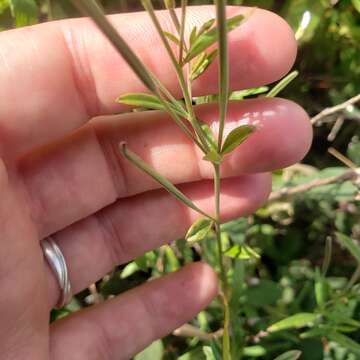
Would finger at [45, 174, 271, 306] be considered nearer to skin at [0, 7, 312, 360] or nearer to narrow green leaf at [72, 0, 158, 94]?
skin at [0, 7, 312, 360]

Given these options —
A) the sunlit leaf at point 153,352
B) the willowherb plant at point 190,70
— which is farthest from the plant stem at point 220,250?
the sunlit leaf at point 153,352

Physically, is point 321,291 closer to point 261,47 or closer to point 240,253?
point 240,253

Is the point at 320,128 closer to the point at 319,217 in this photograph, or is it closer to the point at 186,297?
the point at 319,217

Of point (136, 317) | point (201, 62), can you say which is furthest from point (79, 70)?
point (136, 317)

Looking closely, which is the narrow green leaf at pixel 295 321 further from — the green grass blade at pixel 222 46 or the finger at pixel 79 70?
the green grass blade at pixel 222 46

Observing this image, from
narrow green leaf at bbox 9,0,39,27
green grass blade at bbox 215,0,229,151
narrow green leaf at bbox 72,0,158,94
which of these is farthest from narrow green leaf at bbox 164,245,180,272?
narrow green leaf at bbox 72,0,158,94

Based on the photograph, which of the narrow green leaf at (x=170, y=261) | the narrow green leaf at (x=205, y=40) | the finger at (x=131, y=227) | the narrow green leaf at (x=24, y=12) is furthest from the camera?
the narrow green leaf at (x=170, y=261)
